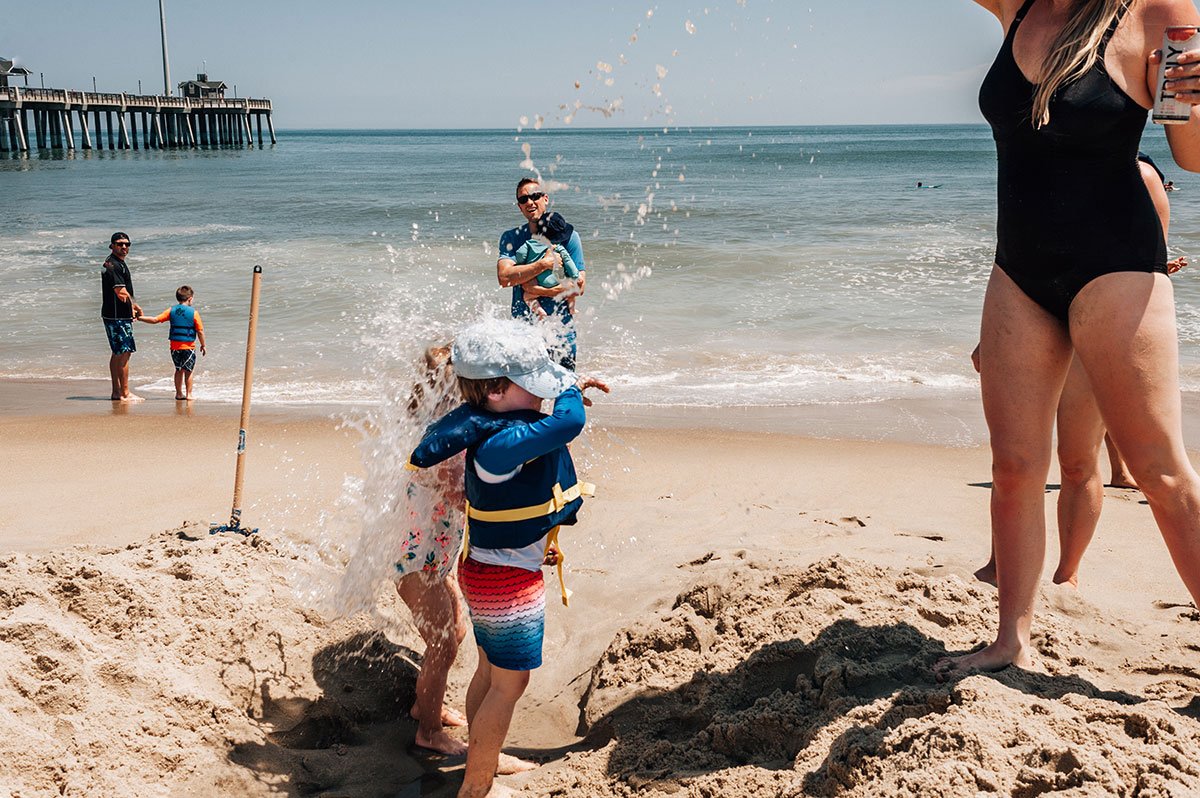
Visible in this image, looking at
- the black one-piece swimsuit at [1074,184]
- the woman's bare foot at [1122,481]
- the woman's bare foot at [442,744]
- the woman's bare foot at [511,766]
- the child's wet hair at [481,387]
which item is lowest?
the woman's bare foot at [442,744]

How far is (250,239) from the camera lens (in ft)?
79.4

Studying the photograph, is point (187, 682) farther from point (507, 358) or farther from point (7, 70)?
point (7, 70)

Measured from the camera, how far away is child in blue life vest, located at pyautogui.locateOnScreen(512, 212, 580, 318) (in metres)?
6.19

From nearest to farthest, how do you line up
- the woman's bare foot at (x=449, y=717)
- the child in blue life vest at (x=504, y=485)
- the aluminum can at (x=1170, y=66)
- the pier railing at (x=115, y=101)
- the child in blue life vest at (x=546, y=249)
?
1. the aluminum can at (x=1170, y=66)
2. the child in blue life vest at (x=504, y=485)
3. the woman's bare foot at (x=449, y=717)
4. the child in blue life vest at (x=546, y=249)
5. the pier railing at (x=115, y=101)

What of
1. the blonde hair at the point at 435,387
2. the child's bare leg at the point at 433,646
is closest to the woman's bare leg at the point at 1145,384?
the blonde hair at the point at 435,387

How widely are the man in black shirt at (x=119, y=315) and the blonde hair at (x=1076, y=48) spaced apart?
30.0 ft

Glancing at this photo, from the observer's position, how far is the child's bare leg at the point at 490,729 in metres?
2.95

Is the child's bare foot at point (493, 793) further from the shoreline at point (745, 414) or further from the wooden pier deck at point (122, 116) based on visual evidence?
the wooden pier deck at point (122, 116)

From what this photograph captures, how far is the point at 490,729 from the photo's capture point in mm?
2939

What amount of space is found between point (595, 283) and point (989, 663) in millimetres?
15585

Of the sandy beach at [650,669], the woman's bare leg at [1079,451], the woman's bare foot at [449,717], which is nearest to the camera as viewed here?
the sandy beach at [650,669]

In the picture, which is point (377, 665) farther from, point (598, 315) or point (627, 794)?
point (598, 315)

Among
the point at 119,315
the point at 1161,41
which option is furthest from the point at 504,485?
the point at 119,315

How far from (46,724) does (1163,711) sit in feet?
11.1
